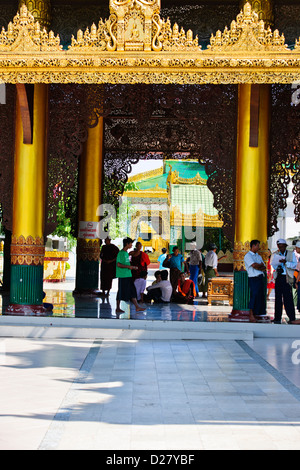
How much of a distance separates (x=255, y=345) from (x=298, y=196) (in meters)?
2.89

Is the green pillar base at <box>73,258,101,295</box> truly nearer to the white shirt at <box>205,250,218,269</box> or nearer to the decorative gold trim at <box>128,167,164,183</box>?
the white shirt at <box>205,250,218,269</box>

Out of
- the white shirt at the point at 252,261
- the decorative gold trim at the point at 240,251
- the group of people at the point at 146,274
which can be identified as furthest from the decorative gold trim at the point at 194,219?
the white shirt at the point at 252,261

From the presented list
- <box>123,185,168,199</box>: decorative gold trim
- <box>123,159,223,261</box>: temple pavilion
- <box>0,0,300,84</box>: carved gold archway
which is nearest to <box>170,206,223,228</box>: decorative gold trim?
<box>123,159,223,261</box>: temple pavilion

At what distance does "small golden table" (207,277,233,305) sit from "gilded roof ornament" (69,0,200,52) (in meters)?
5.45

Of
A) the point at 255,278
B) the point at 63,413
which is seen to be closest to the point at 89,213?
the point at 255,278

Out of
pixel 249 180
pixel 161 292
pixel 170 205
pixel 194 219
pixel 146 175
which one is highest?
pixel 146 175

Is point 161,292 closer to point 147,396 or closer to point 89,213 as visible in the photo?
point 89,213

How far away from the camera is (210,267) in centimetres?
1459

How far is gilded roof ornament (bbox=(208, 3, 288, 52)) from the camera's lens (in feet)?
29.1

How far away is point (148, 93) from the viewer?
1127cm

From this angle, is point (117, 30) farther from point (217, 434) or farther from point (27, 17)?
point (217, 434)

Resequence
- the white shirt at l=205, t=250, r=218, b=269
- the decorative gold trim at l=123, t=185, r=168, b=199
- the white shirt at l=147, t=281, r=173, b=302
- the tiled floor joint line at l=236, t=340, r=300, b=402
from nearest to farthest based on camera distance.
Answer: the tiled floor joint line at l=236, t=340, r=300, b=402 < the white shirt at l=147, t=281, r=173, b=302 < the white shirt at l=205, t=250, r=218, b=269 < the decorative gold trim at l=123, t=185, r=168, b=199

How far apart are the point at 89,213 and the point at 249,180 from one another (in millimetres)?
5652
